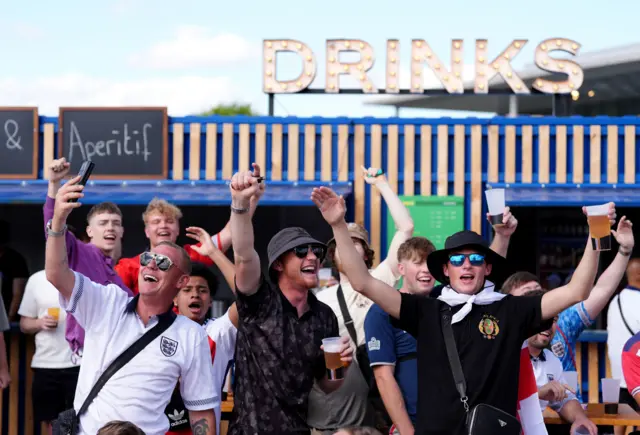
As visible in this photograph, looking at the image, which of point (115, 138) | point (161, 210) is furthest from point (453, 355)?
point (115, 138)

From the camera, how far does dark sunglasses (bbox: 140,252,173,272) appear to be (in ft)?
14.8

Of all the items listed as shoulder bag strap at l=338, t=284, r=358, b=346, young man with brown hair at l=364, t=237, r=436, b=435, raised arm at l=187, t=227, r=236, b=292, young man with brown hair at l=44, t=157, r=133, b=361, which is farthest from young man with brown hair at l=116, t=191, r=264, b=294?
young man with brown hair at l=364, t=237, r=436, b=435

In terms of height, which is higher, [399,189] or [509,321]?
[399,189]

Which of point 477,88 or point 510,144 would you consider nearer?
point 510,144

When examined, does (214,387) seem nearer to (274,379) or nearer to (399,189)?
(274,379)

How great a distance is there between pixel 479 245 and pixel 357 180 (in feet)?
22.2

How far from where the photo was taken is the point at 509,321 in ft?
14.5

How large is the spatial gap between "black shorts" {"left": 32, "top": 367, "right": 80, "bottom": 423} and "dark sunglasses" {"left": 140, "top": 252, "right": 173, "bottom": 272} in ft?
12.9

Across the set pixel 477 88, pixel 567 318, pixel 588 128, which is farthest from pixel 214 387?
pixel 477 88

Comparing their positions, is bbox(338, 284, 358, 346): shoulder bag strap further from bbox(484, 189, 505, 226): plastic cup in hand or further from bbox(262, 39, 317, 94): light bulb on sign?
bbox(262, 39, 317, 94): light bulb on sign

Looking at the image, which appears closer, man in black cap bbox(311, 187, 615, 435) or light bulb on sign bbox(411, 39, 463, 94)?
man in black cap bbox(311, 187, 615, 435)

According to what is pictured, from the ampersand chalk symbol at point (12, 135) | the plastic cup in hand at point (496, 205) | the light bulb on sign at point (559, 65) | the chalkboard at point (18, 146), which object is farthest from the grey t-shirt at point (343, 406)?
the light bulb on sign at point (559, 65)

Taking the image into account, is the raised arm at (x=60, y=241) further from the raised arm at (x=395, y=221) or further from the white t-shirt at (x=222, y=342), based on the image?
the raised arm at (x=395, y=221)

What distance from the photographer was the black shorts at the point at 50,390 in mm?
8141
